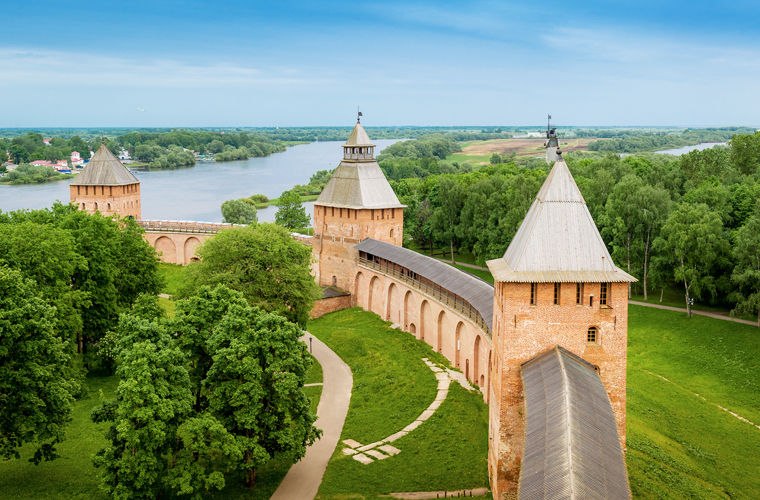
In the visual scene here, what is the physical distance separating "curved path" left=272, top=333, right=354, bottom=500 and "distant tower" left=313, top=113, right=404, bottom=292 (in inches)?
319

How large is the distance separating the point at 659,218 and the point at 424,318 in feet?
54.3

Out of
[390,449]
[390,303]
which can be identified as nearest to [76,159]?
[390,303]

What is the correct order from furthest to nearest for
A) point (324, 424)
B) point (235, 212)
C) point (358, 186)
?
1. point (235, 212)
2. point (358, 186)
3. point (324, 424)

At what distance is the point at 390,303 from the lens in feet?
134

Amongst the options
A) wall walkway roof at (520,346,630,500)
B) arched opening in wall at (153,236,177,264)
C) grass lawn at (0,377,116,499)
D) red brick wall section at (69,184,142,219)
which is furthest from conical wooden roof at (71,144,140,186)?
wall walkway roof at (520,346,630,500)

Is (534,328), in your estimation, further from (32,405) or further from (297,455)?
(32,405)

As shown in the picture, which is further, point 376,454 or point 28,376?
point 376,454

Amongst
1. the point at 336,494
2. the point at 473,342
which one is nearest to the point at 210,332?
the point at 336,494

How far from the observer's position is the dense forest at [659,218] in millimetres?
40250

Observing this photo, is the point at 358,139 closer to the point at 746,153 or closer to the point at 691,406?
the point at 691,406

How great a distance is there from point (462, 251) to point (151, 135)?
144 meters

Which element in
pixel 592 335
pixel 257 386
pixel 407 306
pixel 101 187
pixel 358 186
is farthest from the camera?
pixel 101 187

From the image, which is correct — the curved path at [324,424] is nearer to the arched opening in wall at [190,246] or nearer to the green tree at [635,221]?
the green tree at [635,221]

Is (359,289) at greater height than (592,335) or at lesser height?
lesser
